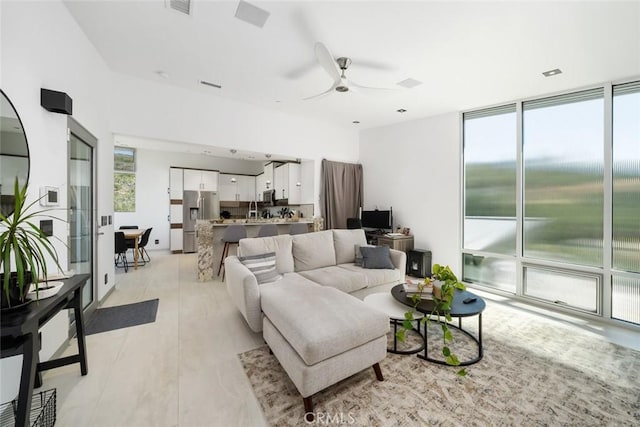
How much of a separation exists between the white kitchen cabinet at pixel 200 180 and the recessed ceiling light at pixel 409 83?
578cm

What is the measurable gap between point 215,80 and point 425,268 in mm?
Result: 4852

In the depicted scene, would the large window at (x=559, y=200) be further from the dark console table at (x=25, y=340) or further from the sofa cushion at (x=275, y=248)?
the dark console table at (x=25, y=340)

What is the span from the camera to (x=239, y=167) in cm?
807

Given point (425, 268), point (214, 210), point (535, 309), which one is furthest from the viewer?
point (214, 210)

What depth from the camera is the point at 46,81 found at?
6.72 feet

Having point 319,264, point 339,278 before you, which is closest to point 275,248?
point 319,264

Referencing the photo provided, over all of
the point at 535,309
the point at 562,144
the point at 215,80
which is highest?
the point at 215,80

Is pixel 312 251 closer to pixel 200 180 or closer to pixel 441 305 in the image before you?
pixel 441 305

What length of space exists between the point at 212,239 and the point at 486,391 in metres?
4.27

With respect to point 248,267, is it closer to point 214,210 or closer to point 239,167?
point 214,210

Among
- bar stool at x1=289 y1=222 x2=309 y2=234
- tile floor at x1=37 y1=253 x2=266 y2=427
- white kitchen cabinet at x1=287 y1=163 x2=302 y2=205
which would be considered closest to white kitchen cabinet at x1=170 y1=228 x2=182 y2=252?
white kitchen cabinet at x1=287 y1=163 x2=302 y2=205

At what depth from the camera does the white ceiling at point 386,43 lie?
2.20 meters

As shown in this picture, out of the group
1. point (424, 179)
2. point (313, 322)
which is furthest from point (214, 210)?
point (313, 322)

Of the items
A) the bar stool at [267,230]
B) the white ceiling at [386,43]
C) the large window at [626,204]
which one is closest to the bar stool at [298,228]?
the bar stool at [267,230]
